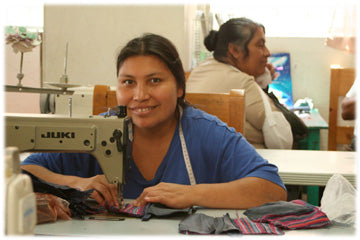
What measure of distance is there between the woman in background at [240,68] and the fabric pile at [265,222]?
4.67 feet

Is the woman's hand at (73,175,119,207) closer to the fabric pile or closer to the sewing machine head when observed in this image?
the sewing machine head

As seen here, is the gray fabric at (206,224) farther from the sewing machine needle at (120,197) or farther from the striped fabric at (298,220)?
the sewing machine needle at (120,197)

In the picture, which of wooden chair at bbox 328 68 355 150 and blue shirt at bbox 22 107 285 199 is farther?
wooden chair at bbox 328 68 355 150

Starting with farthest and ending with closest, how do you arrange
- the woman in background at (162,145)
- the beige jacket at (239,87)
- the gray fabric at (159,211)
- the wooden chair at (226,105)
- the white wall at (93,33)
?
the white wall at (93,33), the beige jacket at (239,87), the wooden chair at (226,105), the woman in background at (162,145), the gray fabric at (159,211)

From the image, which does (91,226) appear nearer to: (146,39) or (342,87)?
(146,39)

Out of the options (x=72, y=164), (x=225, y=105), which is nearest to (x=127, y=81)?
(x=72, y=164)

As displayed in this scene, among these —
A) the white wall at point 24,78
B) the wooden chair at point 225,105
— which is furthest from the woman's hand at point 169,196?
the white wall at point 24,78

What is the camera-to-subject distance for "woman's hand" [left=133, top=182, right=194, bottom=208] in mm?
1149

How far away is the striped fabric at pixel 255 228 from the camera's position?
94cm

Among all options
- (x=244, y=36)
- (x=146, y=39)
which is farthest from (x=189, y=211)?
(x=244, y=36)

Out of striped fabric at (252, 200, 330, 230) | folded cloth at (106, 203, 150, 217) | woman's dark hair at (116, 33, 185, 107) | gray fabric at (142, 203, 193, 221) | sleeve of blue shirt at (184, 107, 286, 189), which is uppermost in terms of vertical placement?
woman's dark hair at (116, 33, 185, 107)

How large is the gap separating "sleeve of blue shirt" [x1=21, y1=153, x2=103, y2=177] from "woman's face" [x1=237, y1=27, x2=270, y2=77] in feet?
5.24

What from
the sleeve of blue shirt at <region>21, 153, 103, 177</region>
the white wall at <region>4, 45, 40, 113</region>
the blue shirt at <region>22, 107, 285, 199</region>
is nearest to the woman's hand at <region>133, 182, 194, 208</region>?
the blue shirt at <region>22, 107, 285, 199</region>

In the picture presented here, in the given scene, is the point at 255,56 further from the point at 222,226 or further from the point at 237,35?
the point at 222,226
